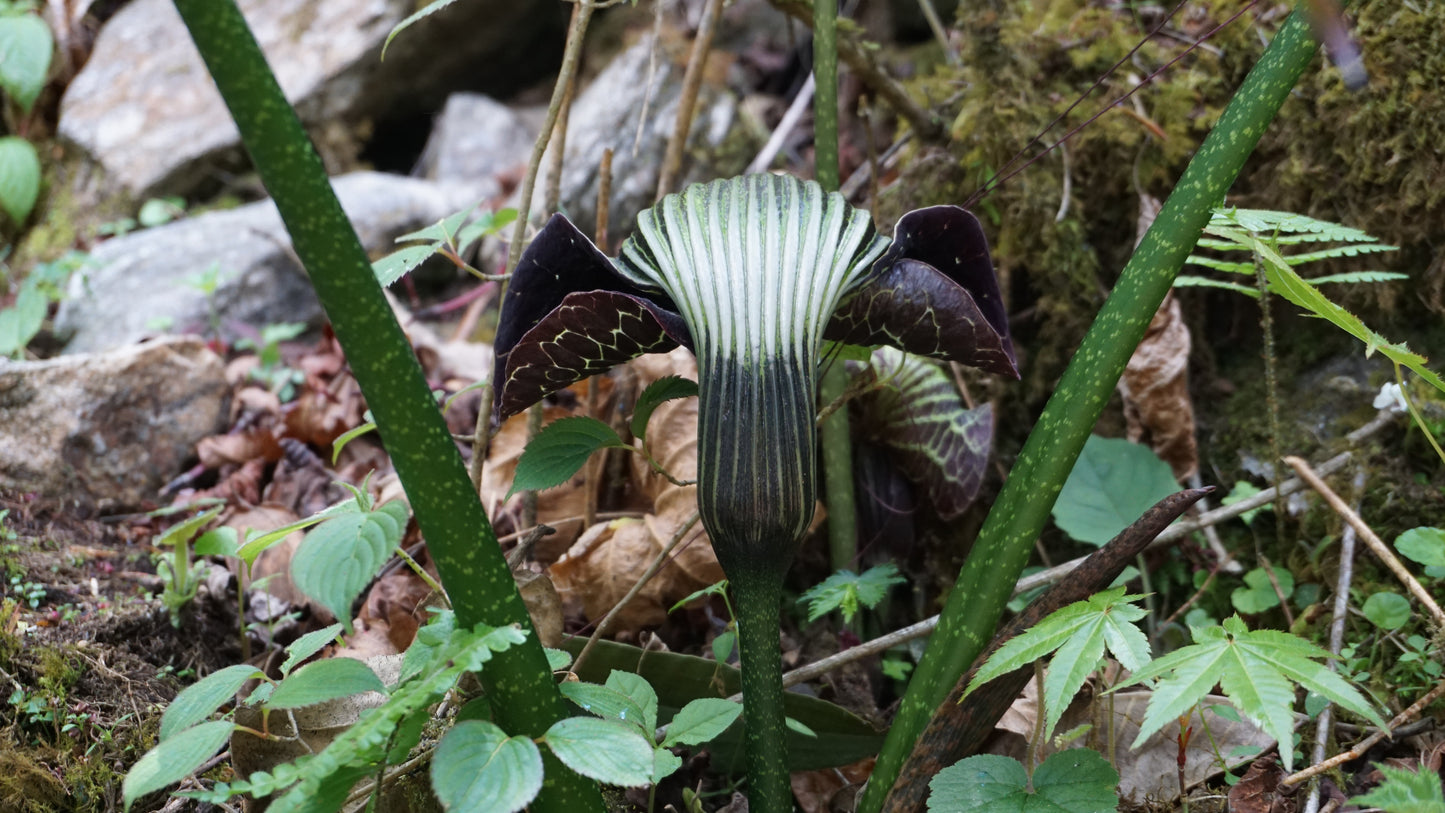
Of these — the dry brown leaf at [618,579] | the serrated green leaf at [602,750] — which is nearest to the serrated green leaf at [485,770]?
the serrated green leaf at [602,750]

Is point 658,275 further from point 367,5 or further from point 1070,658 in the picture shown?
point 367,5

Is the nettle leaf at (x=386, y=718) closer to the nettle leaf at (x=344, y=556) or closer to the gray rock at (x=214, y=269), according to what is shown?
the nettle leaf at (x=344, y=556)

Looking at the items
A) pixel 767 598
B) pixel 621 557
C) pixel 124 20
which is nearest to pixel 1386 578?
pixel 767 598

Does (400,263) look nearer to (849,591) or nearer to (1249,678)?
(849,591)

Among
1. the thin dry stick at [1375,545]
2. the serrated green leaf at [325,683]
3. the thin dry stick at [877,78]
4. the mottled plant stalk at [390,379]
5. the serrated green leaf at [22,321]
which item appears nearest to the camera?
the mottled plant stalk at [390,379]

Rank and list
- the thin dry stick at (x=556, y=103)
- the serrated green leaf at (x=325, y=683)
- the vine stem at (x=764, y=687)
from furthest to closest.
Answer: the thin dry stick at (x=556, y=103)
the vine stem at (x=764, y=687)
the serrated green leaf at (x=325, y=683)

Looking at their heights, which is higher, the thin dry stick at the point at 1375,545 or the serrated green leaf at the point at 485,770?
the serrated green leaf at the point at 485,770
